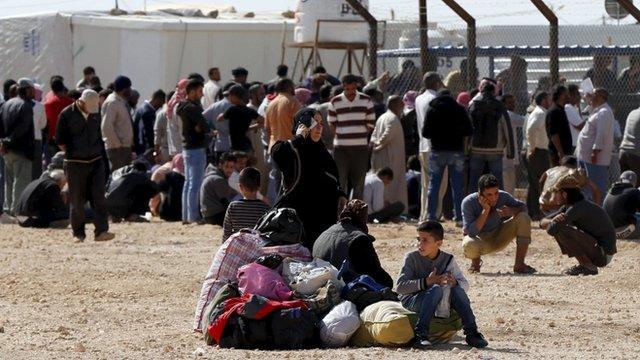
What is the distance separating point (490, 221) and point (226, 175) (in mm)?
5042

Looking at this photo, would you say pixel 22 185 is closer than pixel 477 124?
No

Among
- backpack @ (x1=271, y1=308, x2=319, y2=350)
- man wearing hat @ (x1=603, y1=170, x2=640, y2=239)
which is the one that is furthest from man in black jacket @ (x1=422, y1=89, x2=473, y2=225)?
backpack @ (x1=271, y1=308, x2=319, y2=350)

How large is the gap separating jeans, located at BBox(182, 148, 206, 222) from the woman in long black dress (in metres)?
7.49

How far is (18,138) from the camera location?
20547 mm

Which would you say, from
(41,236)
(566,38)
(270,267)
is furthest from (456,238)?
(566,38)

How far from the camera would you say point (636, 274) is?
46.4ft

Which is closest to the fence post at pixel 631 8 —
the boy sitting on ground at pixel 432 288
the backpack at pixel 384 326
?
the boy sitting on ground at pixel 432 288

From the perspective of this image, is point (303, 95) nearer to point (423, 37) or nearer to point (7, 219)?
point (423, 37)

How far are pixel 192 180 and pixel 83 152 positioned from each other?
2.73 m

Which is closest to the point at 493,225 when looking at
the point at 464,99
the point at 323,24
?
the point at 464,99

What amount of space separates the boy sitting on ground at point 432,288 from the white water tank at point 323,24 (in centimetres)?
1920

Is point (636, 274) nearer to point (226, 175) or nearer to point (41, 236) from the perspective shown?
point (226, 175)

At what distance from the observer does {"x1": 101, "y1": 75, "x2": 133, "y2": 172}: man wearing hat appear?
20281 millimetres

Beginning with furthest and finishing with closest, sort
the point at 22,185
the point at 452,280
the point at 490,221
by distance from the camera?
the point at 22,185 → the point at 490,221 → the point at 452,280
